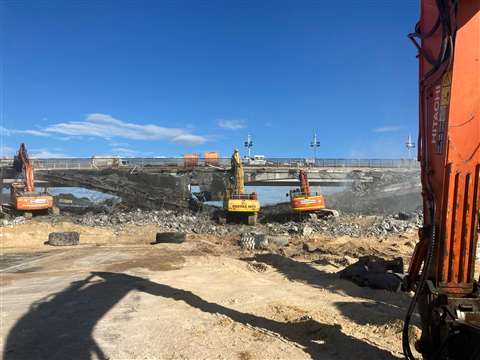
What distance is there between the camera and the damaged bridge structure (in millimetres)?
34375

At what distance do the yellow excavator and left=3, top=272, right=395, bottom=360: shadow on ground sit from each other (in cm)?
1594

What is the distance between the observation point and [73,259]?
48.4 feet

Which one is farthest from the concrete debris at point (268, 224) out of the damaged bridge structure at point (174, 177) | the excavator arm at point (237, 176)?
the damaged bridge structure at point (174, 177)

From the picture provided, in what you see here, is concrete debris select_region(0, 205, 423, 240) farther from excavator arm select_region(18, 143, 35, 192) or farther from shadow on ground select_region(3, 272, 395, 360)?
shadow on ground select_region(3, 272, 395, 360)

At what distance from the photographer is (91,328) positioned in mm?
6898

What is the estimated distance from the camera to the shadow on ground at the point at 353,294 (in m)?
7.51

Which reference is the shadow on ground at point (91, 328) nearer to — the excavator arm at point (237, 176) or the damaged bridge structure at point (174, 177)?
the excavator arm at point (237, 176)

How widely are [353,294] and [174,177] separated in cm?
3093

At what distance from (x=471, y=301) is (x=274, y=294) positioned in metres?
5.30

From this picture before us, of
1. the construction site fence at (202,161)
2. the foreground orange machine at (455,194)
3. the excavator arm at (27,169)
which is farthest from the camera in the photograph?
the construction site fence at (202,161)

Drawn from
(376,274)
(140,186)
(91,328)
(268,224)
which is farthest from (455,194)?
(140,186)

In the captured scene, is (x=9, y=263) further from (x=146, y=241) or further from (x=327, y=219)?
(x=327, y=219)

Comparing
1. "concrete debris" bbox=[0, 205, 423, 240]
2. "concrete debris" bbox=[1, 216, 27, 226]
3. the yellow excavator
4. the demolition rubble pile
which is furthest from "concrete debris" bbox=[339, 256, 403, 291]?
"concrete debris" bbox=[1, 216, 27, 226]

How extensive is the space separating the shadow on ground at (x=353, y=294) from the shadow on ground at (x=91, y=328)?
3.55 ft
